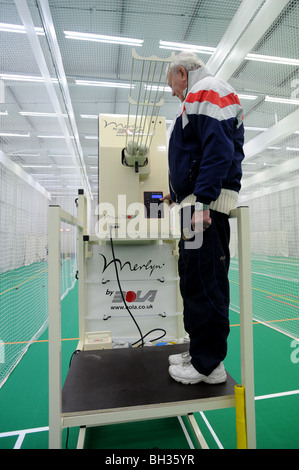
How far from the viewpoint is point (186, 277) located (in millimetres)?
1131

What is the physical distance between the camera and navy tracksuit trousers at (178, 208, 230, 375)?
1080mm

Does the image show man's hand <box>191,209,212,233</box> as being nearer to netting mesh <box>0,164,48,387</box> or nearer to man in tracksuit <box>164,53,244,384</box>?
man in tracksuit <box>164,53,244,384</box>

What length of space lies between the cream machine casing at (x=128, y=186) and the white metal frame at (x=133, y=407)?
76cm

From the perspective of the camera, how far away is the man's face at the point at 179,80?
1.29 metres

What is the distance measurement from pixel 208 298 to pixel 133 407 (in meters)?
0.51

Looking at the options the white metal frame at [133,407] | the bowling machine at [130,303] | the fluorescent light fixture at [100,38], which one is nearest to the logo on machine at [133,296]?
the bowling machine at [130,303]

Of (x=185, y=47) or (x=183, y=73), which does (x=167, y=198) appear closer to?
(x=183, y=73)

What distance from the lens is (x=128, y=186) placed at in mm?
1895

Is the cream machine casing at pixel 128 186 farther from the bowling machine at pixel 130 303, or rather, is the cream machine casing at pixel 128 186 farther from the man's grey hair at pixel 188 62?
the man's grey hair at pixel 188 62

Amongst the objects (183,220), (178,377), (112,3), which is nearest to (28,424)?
(178,377)

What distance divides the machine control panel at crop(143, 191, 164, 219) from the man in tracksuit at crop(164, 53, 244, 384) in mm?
707

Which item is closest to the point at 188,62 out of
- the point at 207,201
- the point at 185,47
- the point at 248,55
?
the point at 207,201

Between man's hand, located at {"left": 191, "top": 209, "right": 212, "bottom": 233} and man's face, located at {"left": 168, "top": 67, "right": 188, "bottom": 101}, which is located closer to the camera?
man's hand, located at {"left": 191, "top": 209, "right": 212, "bottom": 233}

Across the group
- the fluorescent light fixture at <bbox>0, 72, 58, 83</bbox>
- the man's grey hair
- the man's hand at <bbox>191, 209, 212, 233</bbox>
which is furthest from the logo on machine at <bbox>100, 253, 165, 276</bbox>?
the fluorescent light fixture at <bbox>0, 72, 58, 83</bbox>
